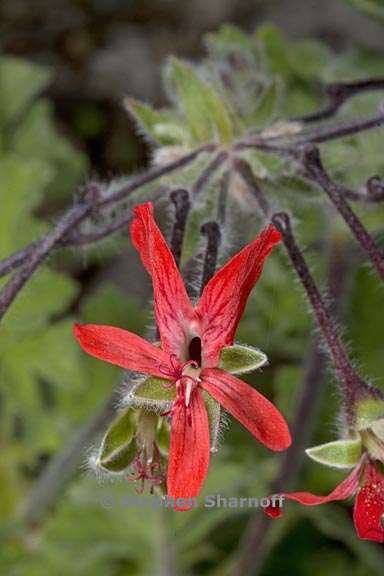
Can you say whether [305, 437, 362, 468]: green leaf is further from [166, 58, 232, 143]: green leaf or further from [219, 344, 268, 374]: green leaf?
[166, 58, 232, 143]: green leaf

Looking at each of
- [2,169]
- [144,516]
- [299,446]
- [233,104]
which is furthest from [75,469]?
[233,104]

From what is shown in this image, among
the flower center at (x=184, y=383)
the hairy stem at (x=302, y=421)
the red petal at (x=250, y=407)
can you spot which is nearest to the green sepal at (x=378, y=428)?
the red petal at (x=250, y=407)

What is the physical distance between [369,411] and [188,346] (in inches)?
17.8

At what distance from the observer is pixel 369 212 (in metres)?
3.49

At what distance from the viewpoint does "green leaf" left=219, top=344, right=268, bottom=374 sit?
2205 mm

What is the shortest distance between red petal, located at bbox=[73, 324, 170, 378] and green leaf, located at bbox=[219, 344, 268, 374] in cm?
15

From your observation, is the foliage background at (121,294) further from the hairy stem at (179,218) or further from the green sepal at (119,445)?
the green sepal at (119,445)

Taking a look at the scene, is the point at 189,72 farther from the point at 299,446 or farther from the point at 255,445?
the point at 255,445

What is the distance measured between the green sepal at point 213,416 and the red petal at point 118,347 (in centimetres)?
13

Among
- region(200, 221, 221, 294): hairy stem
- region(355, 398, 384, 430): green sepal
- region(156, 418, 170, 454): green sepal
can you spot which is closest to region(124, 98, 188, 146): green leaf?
region(200, 221, 221, 294): hairy stem

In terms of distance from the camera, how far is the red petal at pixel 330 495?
2.21 meters

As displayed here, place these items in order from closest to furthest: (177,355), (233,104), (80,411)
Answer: (177,355)
(233,104)
(80,411)

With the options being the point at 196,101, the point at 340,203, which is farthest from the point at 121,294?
the point at 340,203

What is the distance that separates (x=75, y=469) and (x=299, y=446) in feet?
3.36
